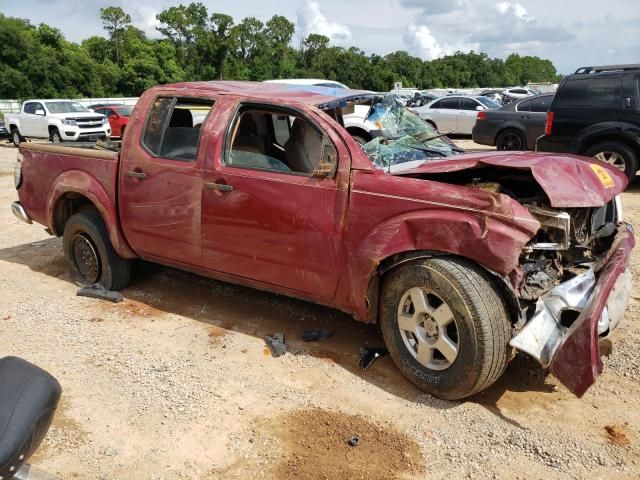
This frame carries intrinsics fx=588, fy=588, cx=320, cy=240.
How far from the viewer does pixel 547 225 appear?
3461 millimetres

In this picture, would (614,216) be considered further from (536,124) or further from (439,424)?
(536,124)

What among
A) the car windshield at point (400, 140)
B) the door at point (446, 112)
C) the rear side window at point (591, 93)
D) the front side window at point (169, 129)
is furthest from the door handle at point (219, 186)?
the door at point (446, 112)

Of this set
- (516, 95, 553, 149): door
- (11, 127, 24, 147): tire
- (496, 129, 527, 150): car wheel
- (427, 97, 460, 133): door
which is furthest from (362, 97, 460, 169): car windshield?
(11, 127, 24, 147): tire

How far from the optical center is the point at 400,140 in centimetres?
439

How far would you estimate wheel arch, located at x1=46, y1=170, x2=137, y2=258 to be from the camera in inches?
195

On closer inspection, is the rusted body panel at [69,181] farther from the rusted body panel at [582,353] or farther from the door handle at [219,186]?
the rusted body panel at [582,353]

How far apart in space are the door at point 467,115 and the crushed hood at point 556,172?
15472 mm

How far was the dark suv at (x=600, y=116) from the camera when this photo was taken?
29.7 ft

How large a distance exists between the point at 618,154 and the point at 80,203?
25.7 ft

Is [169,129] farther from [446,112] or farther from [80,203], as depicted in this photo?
[446,112]

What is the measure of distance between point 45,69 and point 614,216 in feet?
163

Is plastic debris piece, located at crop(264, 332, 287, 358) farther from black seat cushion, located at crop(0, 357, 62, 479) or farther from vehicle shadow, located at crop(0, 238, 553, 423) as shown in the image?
black seat cushion, located at crop(0, 357, 62, 479)

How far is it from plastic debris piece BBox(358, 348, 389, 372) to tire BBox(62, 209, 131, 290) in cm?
249

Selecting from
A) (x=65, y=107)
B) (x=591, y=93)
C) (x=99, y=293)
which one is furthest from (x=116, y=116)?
(x=99, y=293)
